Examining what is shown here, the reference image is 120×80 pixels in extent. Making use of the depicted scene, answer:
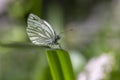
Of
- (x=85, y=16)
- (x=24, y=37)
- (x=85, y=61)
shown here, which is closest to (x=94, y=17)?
(x=85, y=16)

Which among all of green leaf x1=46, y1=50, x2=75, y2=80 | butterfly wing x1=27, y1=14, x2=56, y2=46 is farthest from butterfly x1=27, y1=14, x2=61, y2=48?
green leaf x1=46, y1=50, x2=75, y2=80

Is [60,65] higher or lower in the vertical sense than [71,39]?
higher

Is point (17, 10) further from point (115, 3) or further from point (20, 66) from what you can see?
point (115, 3)

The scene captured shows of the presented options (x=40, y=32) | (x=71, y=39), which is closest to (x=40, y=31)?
(x=40, y=32)

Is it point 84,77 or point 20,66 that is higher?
point 84,77

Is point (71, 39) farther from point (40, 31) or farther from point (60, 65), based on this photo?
point (60, 65)

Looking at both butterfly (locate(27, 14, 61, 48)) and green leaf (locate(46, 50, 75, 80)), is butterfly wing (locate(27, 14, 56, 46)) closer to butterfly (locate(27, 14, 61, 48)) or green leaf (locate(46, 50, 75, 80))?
butterfly (locate(27, 14, 61, 48))
